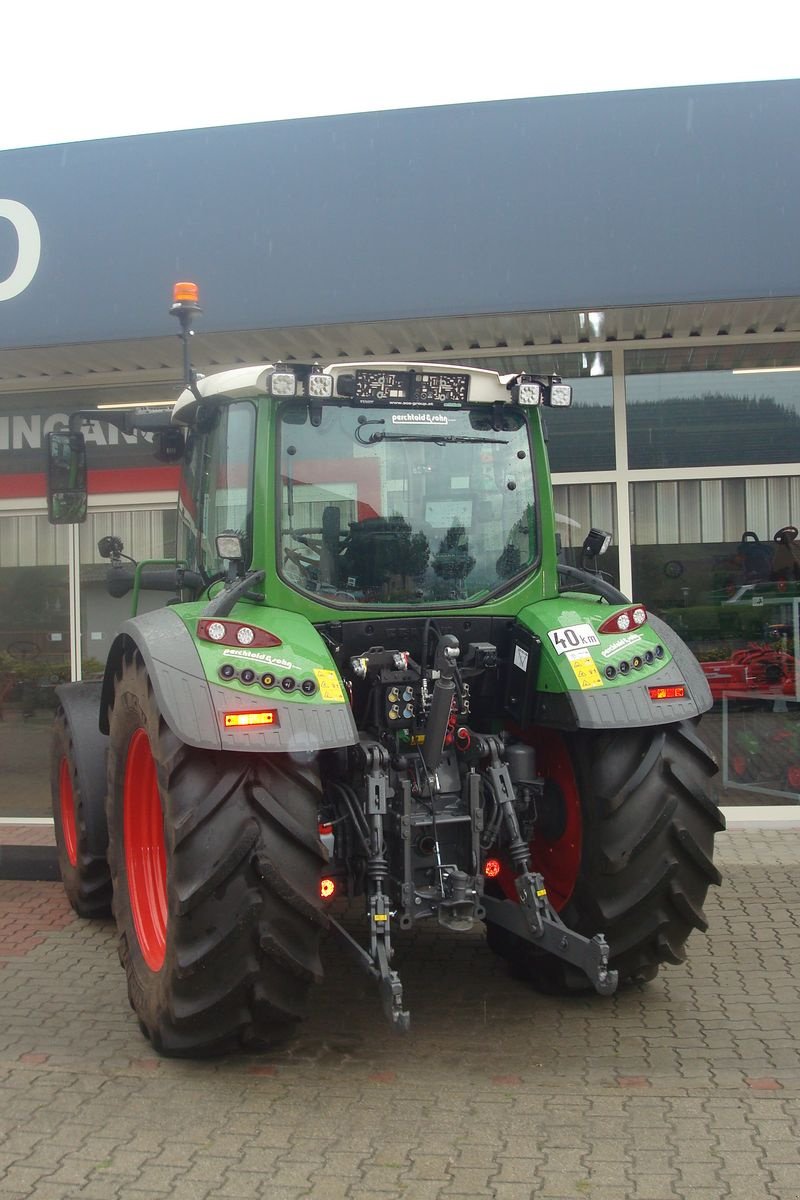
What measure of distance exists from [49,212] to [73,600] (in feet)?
10.3

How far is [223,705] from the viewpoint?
12.6ft

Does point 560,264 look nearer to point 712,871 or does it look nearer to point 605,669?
point 605,669

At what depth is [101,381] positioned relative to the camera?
9.28m

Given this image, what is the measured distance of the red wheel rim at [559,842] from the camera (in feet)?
15.2

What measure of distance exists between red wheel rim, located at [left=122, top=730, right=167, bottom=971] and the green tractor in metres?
0.01

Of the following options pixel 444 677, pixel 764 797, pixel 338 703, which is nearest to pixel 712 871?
pixel 444 677

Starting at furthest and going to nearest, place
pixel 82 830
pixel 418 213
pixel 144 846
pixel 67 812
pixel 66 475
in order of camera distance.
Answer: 1. pixel 418 213
2. pixel 67 812
3. pixel 82 830
4. pixel 66 475
5. pixel 144 846

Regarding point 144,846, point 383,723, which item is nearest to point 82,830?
point 144,846

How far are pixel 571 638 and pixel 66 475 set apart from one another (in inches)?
108

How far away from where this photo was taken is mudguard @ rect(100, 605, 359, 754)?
149 inches

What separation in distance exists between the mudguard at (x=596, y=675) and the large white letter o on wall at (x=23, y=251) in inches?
200

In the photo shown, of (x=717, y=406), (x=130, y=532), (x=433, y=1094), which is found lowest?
(x=433, y=1094)

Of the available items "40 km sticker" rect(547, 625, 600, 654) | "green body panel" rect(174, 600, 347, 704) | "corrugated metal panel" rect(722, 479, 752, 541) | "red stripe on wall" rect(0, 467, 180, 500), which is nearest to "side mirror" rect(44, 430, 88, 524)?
"green body panel" rect(174, 600, 347, 704)

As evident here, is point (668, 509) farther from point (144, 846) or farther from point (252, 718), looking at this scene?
point (252, 718)
